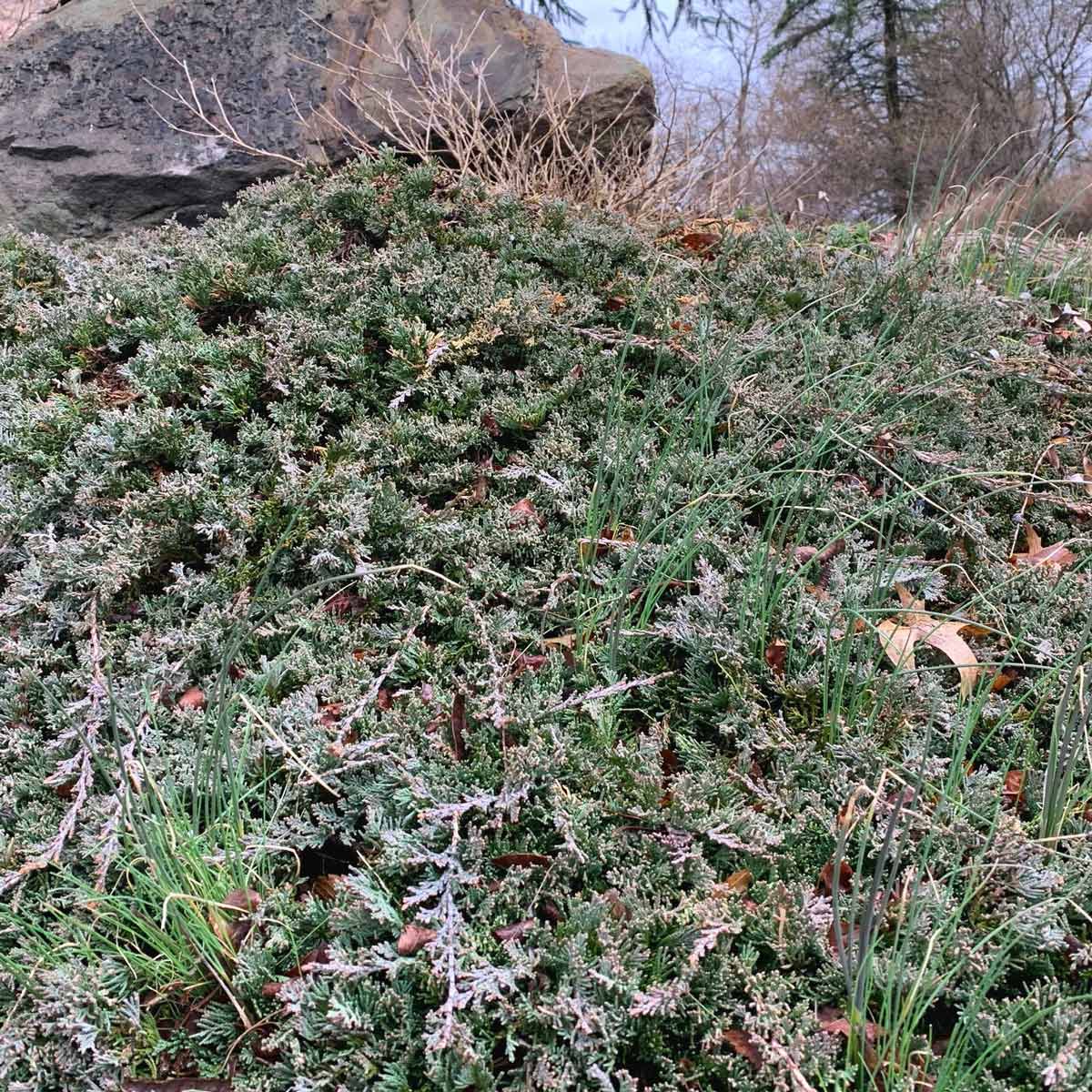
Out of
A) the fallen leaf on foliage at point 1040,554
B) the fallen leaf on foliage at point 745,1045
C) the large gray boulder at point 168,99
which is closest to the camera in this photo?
the fallen leaf on foliage at point 745,1045

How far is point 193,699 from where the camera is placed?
6.57ft

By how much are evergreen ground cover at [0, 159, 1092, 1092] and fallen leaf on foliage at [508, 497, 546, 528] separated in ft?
0.04

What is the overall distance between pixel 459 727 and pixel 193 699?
684 millimetres

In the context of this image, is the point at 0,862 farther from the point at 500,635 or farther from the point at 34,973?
the point at 500,635

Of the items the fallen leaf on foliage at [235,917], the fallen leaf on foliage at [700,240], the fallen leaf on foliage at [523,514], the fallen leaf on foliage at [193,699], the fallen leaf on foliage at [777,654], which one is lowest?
the fallen leaf on foliage at [235,917]

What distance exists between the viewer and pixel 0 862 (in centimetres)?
165

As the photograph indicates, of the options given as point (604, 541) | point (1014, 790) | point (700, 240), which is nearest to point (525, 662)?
point (604, 541)

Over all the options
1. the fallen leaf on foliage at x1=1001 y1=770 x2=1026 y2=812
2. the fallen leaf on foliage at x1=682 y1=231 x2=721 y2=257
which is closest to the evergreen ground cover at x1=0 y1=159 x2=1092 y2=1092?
the fallen leaf on foliage at x1=1001 y1=770 x2=1026 y2=812

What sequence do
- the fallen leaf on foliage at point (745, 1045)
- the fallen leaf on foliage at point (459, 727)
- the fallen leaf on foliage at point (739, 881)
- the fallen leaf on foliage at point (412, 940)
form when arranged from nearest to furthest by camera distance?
the fallen leaf on foliage at point (745, 1045) → the fallen leaf on foliage at point (412, 940) → the fallen leaf on foliage at point (739, 881) → the fallen leaf on foliage at point (459, 727)

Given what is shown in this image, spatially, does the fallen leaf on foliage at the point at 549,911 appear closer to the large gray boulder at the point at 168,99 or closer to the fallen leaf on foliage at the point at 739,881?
the fallen leaf on foliage at the point at 739,881

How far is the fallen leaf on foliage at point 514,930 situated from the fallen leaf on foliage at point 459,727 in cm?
39

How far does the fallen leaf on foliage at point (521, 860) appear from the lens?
61.6 inches

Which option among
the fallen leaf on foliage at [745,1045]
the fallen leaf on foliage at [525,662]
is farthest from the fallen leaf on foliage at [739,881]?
the fallen leaf on foliage at [525,662]

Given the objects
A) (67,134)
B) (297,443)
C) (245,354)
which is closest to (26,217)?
(67,134)
